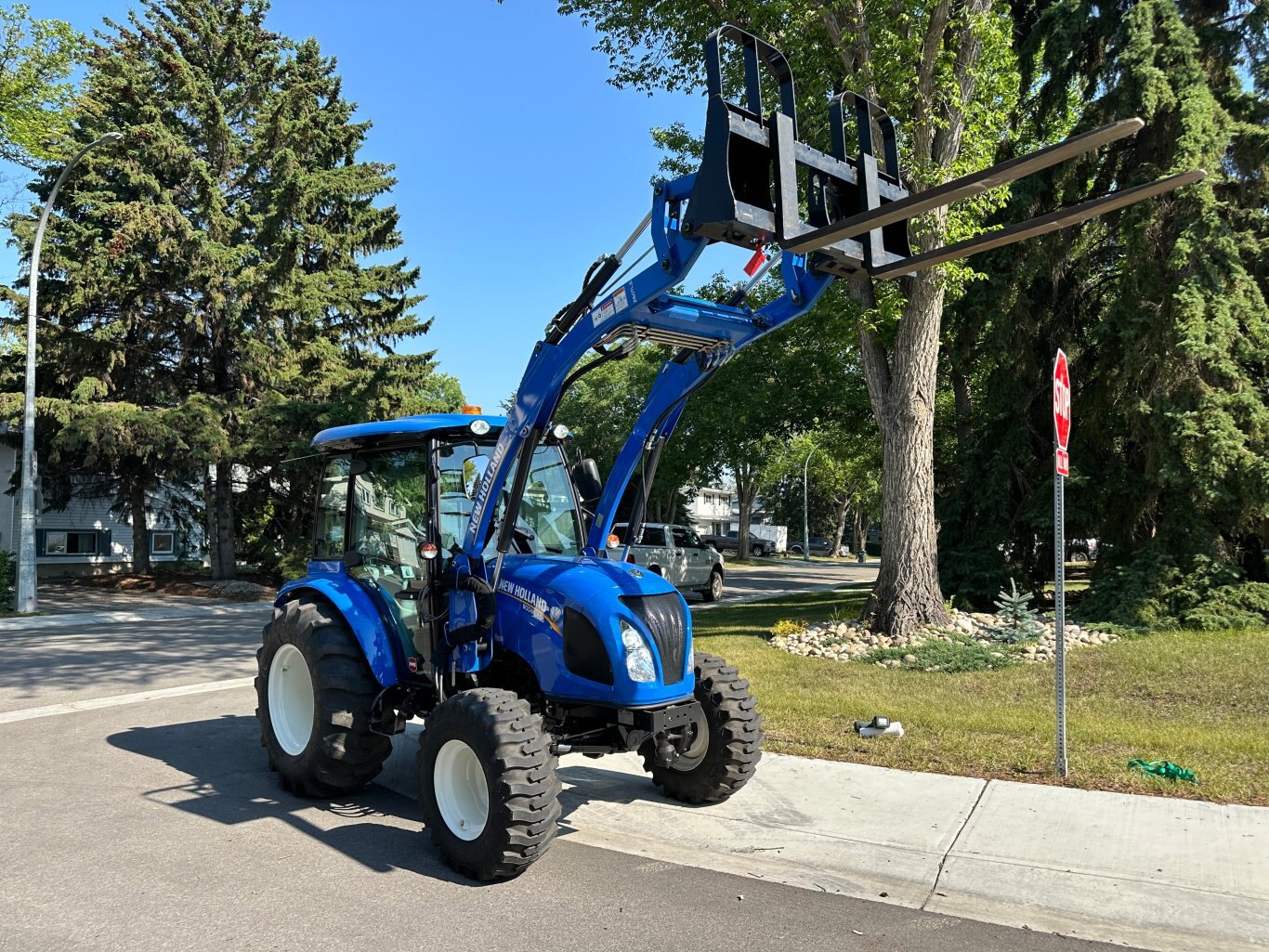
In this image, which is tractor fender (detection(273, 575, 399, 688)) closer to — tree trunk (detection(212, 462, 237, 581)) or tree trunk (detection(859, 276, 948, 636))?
tree trunk (detection(859, 276, 948, 636))

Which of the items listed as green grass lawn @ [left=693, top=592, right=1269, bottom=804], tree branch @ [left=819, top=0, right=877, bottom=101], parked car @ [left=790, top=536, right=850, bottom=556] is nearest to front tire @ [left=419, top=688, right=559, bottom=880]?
Answer: green grass lawn @ [left=693, top=592, right=1269, bottom=804]

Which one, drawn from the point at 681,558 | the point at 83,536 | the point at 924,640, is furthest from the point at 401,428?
the point at 83,536

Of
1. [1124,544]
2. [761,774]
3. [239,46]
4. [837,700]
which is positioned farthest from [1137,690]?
[239,46]

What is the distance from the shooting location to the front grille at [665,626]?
4809mm

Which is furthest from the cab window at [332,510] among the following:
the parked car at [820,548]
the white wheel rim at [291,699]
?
the parked car at [820,548]

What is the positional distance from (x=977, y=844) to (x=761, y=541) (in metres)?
55.4

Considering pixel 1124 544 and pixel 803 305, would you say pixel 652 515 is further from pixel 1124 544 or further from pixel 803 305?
pixel 803 305

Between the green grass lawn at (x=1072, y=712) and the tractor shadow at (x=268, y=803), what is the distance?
3.05 metres

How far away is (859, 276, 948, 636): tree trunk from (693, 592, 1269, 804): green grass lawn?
180cm

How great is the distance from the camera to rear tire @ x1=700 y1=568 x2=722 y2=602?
22.2 metres

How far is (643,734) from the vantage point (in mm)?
4719

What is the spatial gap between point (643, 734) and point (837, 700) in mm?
4260

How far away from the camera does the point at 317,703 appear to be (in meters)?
5.47

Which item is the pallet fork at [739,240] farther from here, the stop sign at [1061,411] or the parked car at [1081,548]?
the parked car at [1081,548]
